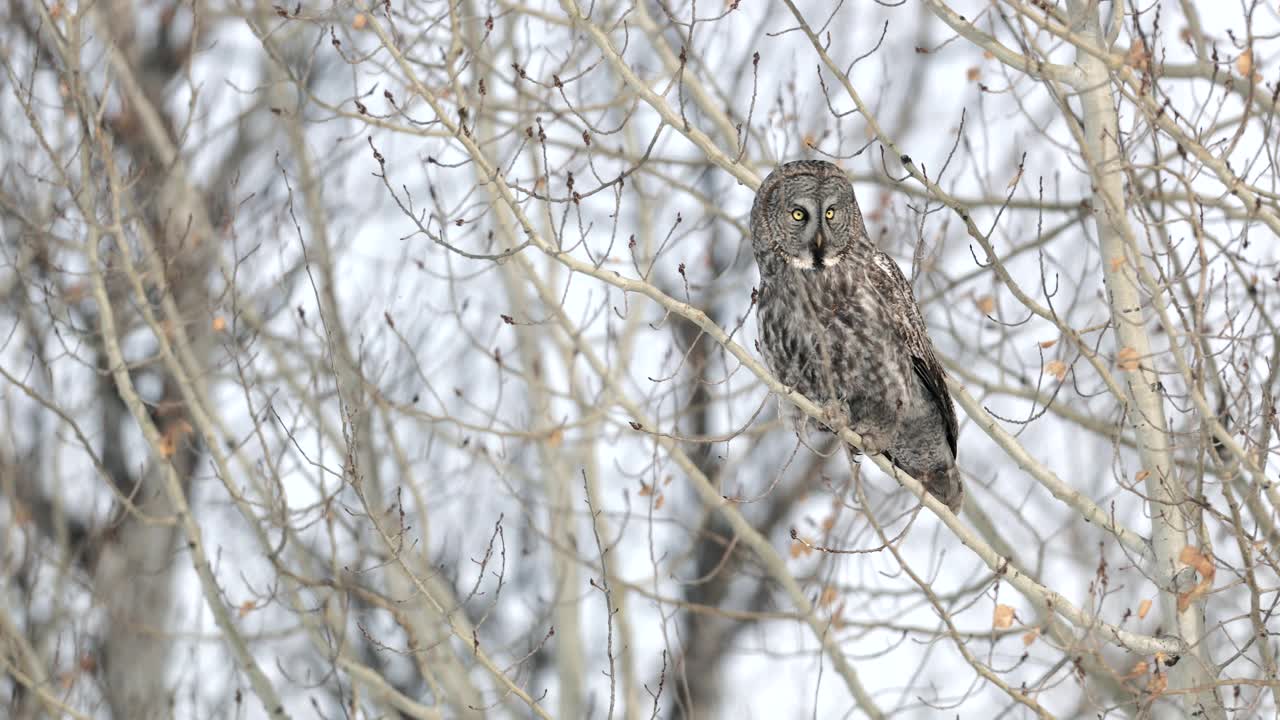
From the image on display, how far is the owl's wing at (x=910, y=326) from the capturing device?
21.7ft

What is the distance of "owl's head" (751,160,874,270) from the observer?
6.63 m

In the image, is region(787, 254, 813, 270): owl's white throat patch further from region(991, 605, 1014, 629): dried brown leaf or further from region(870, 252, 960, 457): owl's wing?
region(991, 605, 1014, 629): dried brown leaf

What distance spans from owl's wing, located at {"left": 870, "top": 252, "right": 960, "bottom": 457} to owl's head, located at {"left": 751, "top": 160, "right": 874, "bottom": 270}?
6.3 inches

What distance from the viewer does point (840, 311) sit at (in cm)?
653

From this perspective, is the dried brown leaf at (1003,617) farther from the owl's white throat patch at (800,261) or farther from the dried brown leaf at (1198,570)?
the owl's white throat patch at (800,261)

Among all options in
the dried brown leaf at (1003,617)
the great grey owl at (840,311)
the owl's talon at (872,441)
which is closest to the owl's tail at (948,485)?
the great grey owl at (840,311)

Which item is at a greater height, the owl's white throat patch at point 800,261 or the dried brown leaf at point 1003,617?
the owl's white throat patch at point 800,261

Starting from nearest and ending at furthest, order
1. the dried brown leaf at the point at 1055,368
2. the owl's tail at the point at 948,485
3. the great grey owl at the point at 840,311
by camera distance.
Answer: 1. the dried brown leaf at the point at 1055,368
2. the great grey owl at the point at 840,311
3. the owl's tail at the point at 948,485

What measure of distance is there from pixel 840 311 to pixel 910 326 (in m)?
0.34

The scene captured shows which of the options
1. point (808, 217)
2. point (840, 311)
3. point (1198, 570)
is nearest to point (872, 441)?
point (840, 311)

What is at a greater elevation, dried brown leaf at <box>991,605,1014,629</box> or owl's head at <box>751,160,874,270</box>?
owl's head at <box>751,160,874,270</box>

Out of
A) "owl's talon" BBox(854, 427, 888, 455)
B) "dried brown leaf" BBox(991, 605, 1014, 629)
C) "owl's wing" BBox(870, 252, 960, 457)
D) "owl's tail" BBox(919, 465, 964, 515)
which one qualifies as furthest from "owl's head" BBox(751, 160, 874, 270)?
"dried brown leaf" BBox(991, 605, 1014, 629)

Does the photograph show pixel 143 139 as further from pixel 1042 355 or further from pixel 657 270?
pixel 1042 355

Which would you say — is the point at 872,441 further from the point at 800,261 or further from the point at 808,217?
the point at 808,217
